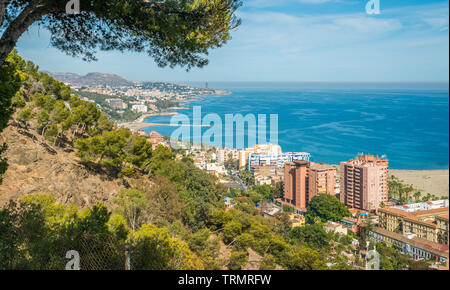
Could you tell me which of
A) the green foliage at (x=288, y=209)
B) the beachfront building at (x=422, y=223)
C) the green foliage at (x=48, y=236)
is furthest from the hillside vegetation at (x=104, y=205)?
the green foliage at (x=288, y=209)

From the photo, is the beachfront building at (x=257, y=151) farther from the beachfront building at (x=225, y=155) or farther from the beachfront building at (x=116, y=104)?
the beachfront building at (x=116, y=104)

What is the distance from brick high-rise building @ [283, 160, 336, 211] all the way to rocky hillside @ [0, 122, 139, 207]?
662 inches

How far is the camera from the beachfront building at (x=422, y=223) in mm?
1937

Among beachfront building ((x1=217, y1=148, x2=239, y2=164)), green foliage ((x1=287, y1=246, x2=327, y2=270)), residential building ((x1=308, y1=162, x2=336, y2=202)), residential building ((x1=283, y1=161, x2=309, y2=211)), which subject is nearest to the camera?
green foliage ((x1=287, y1=246, x2=327, y2=270))

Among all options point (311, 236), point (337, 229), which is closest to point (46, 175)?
point (311, 236)

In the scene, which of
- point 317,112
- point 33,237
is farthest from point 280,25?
point 317,112

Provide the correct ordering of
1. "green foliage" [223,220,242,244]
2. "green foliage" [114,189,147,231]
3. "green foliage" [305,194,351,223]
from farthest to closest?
"green foliage" [305,194,351,223] < "green foliage" [223,220,242,244] < "green foliage" [114,189,147,231]

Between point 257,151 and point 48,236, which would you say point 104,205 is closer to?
point 48,236

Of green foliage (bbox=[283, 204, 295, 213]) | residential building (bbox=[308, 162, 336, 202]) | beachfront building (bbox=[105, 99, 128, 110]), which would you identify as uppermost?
beachfront building (bbox=[105, 99, 128, 110])

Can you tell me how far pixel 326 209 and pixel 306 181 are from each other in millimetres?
3480

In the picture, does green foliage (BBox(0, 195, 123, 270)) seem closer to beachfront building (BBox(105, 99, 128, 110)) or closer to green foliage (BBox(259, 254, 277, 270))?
green foliage (BBox(259, 254, 277, 270))

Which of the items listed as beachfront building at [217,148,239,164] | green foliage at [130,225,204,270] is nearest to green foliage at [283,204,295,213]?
beachfront building at [217,148,239,164]

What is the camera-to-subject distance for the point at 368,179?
649 inches

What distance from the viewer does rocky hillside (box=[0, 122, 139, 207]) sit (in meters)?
5.28
